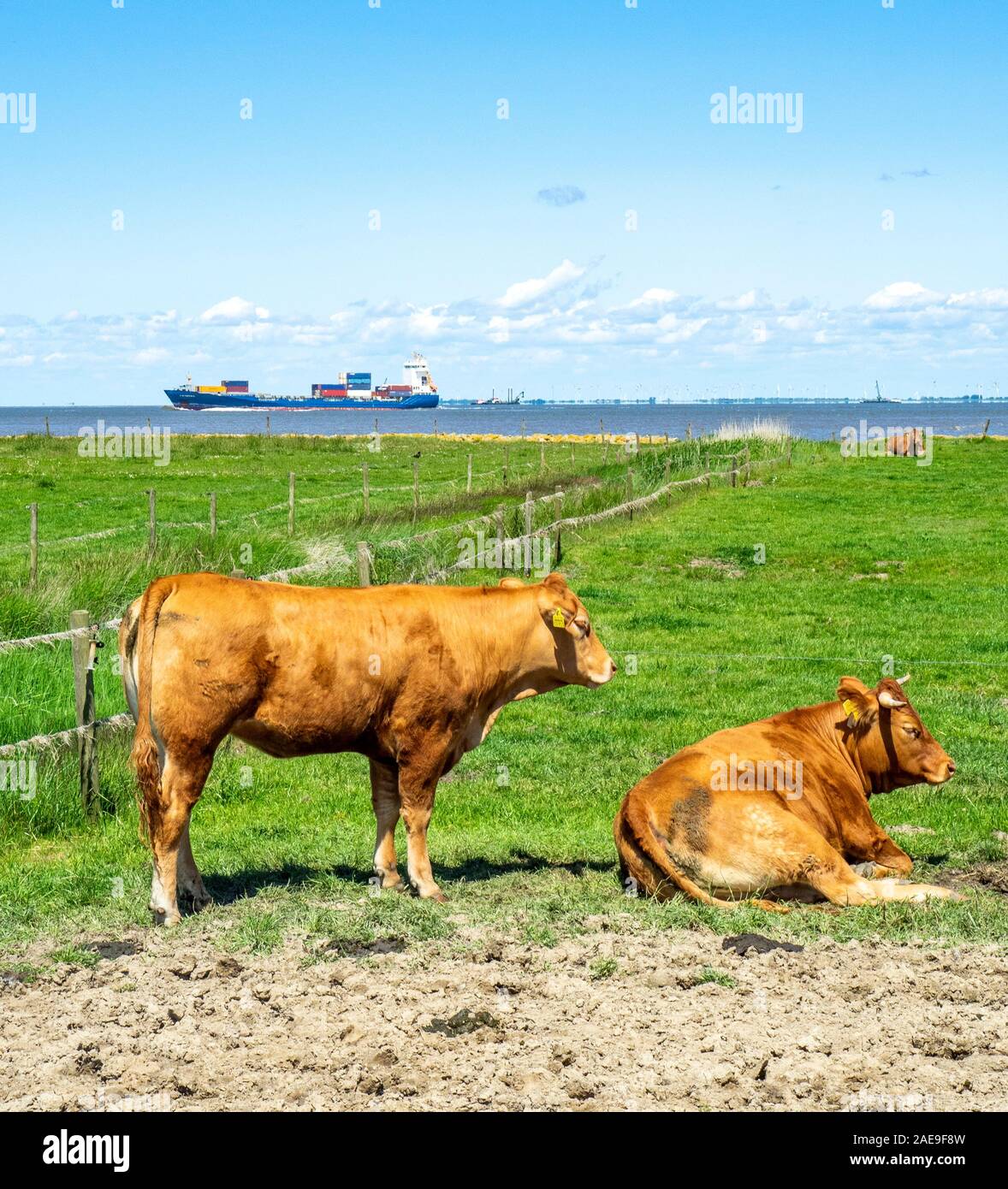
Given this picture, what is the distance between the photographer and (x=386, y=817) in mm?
7543

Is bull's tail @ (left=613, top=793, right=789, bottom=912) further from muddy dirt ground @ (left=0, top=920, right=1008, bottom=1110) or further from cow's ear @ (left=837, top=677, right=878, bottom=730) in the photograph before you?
cow's ear @ (left=837, top=677, right=878, bottom=730)

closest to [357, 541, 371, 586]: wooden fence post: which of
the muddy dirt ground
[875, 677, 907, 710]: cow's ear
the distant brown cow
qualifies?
[875, 677, 907, 710]: cow's ear

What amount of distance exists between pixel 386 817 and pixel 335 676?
3.17 ft

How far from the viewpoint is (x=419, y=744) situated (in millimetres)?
7395

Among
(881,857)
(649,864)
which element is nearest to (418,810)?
(649,864)

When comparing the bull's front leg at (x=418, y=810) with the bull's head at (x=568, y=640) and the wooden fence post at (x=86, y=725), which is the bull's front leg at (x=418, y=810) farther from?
the wooden fence post at (x=86, y=725)

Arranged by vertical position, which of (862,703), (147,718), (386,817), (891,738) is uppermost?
(147,718)

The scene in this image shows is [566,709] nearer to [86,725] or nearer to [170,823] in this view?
[86,725]

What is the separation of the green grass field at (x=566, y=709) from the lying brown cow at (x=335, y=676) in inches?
21.4

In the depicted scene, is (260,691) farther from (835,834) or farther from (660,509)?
(660,509)

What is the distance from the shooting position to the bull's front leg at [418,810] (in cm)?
727

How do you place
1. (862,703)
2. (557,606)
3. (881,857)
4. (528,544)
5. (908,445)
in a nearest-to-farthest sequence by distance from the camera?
(881,857) < (557,606) < (862,703) < (528,544) < (908,445)

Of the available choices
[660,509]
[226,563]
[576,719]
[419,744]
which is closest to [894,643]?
[576,719]

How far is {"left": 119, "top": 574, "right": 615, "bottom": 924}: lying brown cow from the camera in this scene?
6.81 metres
